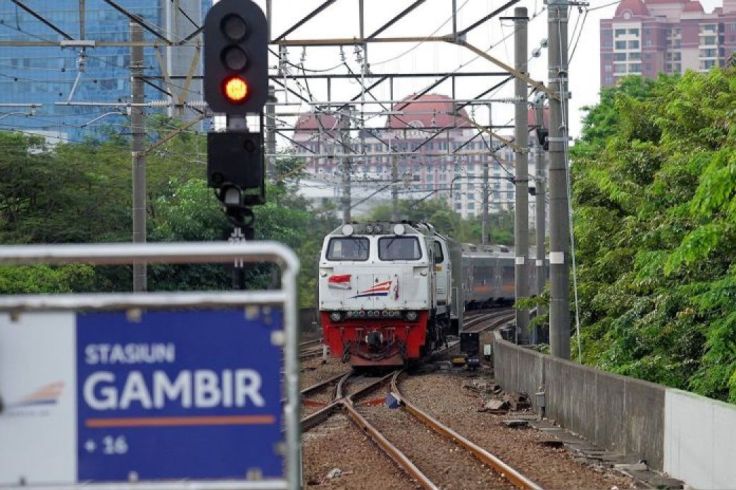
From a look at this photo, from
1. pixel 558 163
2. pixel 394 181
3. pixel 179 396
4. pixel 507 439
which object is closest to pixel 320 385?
pixel 558 163

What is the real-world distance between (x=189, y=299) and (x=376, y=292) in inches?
935

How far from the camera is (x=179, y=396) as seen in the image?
586cm

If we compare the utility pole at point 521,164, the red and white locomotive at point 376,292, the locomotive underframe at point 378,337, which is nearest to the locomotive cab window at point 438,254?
the red and white locomotive at point 376,292

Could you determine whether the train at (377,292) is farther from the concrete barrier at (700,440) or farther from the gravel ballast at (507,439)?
the concrete barrier at (700,440)

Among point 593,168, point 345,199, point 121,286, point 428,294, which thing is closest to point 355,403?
point 428,294

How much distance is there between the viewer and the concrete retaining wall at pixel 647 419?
12328 millimetres

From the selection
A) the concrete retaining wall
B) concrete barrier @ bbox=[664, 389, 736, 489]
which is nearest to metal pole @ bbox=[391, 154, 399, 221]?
the concrete retaining wall

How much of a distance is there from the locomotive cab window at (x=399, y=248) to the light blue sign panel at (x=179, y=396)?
23.9 meters

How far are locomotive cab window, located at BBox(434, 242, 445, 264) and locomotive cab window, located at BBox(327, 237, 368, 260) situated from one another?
2634 mm

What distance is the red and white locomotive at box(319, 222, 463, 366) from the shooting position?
2945cm

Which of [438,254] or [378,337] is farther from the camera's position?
[438,254]

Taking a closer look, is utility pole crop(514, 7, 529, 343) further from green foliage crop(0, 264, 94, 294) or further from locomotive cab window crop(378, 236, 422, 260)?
green foliage crop(0, 264, 94, 294)

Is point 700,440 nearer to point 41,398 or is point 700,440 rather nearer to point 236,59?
point 236,59

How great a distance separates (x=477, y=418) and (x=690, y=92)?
24.7ft
